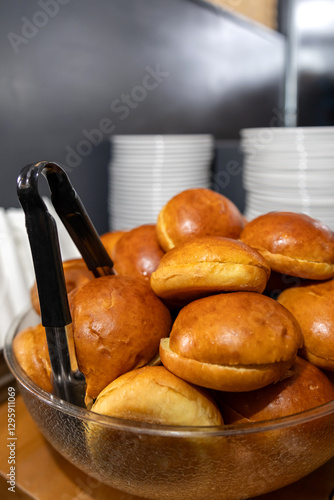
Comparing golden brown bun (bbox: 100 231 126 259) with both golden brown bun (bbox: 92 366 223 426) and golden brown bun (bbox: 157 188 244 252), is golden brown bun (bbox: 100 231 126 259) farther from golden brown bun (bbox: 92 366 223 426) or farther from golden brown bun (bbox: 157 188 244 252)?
golden brown bun (bbox: 92 366 223 426)

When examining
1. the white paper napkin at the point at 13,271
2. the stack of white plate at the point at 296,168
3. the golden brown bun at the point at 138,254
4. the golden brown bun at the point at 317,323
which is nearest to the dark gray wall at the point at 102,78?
the white paper napkin at the point at 13,271

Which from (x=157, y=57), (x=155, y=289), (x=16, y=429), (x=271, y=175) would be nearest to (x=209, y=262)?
(x=155, y=289)

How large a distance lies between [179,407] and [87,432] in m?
0.09

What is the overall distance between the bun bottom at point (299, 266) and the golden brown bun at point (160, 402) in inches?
6.3

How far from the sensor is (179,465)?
374mm

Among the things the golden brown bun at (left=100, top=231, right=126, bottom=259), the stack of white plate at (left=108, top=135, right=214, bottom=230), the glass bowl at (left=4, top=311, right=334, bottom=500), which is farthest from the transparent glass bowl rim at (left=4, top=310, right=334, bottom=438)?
the stack of white plate at (left=108, top=135, right=214, bottom=230)

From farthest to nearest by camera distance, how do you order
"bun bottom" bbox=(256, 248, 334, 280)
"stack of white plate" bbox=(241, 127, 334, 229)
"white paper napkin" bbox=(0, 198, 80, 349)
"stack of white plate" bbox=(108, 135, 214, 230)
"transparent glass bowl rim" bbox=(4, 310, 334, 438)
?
"stack of white plate" bbox=(108, 135, 214, 230)
"stack of white plate" bbox=(241, 127, 334, 229)
"white paper napkin" bbox=(0, 198, 80, 349)
"bun bottom" bbox=(256, 248, 334, 280)
"transparent glass bowl rim" bbox=(4, 310, 334, 438)

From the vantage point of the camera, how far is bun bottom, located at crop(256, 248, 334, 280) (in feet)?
1.52

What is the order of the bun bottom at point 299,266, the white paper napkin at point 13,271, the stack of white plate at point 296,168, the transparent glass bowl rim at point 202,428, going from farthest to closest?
the stack of white plate at point 296,168 < the white paper napkin at point 13,271 < the bun bottom at point 299,266 < the transparent glass bowl rim at point 202,428

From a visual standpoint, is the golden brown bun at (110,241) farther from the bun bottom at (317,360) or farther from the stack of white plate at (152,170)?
the stack of white plate at (152,170)

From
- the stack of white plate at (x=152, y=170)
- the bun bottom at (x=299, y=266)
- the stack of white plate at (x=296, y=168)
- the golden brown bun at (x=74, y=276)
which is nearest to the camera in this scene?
the bun bottom at (x=299, y=266)

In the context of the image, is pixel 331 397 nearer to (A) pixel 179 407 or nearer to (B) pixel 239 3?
(A) pixel 179 407

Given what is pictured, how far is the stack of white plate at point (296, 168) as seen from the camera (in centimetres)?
110

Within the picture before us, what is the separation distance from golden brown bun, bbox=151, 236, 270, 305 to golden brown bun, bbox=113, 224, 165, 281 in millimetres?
106
